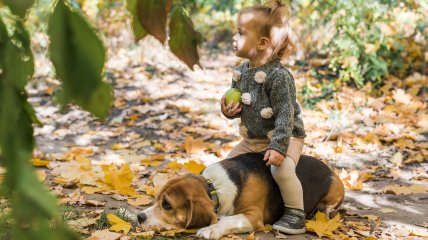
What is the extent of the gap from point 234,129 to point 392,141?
5.66ft

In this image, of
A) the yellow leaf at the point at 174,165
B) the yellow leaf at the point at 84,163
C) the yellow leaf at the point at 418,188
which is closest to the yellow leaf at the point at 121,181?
→ the yellow leaf at the point at 84,163

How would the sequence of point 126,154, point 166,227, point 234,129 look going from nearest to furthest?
point 166,227 < point 126,154 < point 234,129

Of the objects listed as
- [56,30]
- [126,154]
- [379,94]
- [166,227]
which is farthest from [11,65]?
[379,94]

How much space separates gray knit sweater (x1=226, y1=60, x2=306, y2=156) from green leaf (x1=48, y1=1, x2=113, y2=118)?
102 inches

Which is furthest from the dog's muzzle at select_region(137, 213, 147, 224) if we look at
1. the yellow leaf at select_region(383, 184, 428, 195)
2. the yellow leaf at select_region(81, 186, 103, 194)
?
the yellow leaf at select_region(383, 184, 428, 195)

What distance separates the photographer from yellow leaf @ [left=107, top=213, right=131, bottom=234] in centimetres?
293

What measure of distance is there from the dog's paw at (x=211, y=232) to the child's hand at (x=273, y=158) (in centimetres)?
46

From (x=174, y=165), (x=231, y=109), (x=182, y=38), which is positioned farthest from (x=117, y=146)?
(x=182, y=38)

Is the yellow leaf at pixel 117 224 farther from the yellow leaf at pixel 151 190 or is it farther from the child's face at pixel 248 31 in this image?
the child's face at pixel 248 31

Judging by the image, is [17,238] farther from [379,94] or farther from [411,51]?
[411,51]

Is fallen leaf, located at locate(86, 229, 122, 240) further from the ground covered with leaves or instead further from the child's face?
the child's face

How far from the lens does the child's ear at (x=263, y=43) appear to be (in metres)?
3.19

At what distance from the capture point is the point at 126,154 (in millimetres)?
5387

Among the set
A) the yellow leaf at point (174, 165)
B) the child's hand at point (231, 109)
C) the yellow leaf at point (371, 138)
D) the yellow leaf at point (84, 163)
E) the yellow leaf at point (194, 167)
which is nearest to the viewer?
the child's hand at point (231, 109)
